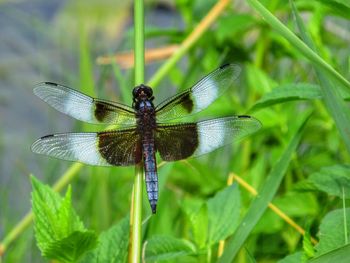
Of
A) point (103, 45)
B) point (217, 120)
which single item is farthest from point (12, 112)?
point (217, 120)

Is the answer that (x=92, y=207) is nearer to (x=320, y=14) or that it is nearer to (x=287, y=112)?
(x=287, y=112)

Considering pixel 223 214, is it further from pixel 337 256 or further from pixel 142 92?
pixel 337 256

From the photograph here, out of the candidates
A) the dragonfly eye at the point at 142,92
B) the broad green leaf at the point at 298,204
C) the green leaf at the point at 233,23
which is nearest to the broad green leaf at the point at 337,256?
the dragonfly eye at the point at 142,92

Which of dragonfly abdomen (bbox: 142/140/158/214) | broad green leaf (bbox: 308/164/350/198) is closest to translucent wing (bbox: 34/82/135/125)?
dragonfly abdomen (bbox: 142/140/158/214)

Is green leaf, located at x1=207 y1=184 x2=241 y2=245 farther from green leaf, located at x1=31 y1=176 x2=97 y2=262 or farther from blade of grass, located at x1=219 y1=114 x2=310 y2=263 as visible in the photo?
green leaf, located at x1=31 y1=176 x2=97 y2=262

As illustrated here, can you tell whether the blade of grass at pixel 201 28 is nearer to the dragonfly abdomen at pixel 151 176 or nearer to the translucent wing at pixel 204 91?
the translucent wing at pixel 204 91

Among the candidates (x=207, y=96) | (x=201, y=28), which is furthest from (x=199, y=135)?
(x=201, y=28)
